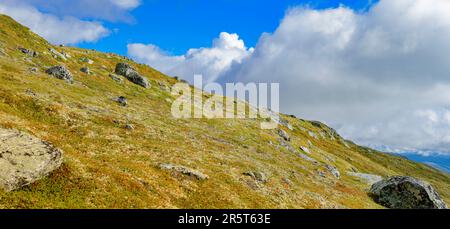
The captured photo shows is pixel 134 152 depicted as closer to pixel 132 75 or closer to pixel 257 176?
pixel 257 176

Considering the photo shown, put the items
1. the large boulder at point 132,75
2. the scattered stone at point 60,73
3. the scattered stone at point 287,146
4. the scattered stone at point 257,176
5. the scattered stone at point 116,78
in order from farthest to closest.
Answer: the large boulder at point 132,75 < the scattered stone at point 116,78 < the scattered stone at point 287,146 < the scattered stone at point 60,73 < the scattered stone at point 257,176

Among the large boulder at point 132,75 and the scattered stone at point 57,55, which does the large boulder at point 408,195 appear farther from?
the scattered stone at point 57,55

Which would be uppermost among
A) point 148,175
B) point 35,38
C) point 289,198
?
point 35,38

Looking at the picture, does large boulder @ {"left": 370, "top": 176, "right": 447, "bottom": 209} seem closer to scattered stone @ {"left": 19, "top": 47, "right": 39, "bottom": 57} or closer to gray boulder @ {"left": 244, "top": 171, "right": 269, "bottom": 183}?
gray boulder @ {"left": 244, "top": 171, "right": 269, "bottom": 183}

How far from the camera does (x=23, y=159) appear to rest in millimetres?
23781

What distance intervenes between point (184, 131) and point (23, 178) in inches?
1843

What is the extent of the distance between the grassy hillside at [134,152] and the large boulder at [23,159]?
2.11ft

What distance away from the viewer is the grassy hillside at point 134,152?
26328mm

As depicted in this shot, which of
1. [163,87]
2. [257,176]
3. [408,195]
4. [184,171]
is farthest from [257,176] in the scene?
[163,87]

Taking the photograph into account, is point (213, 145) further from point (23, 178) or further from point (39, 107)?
point (23, 178)

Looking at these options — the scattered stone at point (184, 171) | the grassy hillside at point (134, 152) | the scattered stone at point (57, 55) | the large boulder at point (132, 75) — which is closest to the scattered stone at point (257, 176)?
the grassy hillside at point (134, 152)

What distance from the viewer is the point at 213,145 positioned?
65.1 m

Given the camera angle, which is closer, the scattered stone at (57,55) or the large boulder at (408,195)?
the large boulder at (408,195)
